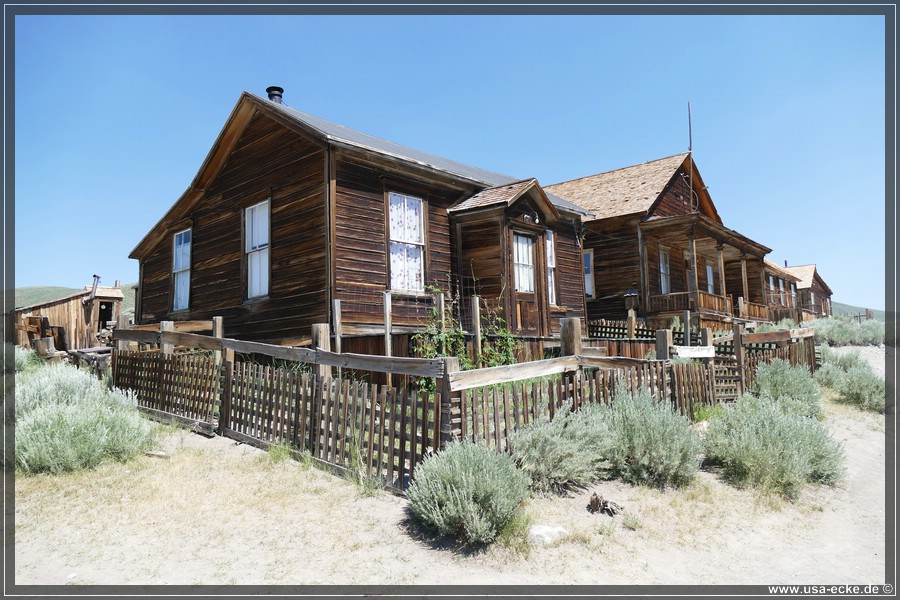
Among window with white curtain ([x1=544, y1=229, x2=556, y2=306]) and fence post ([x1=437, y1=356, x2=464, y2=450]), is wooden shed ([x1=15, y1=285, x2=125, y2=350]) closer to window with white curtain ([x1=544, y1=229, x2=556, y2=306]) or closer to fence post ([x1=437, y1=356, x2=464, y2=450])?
window with white curtain ([x1=544, y1=229, x2=556, y2=306])

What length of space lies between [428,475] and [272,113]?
1017cm

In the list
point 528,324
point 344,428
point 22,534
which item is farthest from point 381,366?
point 528,324

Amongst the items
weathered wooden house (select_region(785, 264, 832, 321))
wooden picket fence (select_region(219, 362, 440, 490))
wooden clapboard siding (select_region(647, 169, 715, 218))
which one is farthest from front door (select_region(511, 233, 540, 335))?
weathered wooden house (select_region(785, 264, 832, 321))

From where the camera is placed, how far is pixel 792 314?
28.5m

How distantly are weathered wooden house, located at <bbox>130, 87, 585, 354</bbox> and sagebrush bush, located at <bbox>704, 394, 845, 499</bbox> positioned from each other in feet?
20.1

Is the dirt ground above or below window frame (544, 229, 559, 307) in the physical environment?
below

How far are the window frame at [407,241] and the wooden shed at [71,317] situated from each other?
60.1 feet

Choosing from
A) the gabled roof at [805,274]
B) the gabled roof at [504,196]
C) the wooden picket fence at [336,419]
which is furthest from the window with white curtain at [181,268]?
the gabled roof at [805,274]

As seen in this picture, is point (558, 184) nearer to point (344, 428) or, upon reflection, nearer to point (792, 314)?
point (792, 314)

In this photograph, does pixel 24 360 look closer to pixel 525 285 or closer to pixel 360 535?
pixel 525 285

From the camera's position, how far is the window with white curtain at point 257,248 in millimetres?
12631

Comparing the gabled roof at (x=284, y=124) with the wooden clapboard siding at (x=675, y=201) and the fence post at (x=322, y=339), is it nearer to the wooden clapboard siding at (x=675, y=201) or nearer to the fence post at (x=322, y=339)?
the fence post at (x=322, y=339)

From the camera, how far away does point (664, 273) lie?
22.3m

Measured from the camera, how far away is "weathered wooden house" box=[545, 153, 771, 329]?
2014cm
